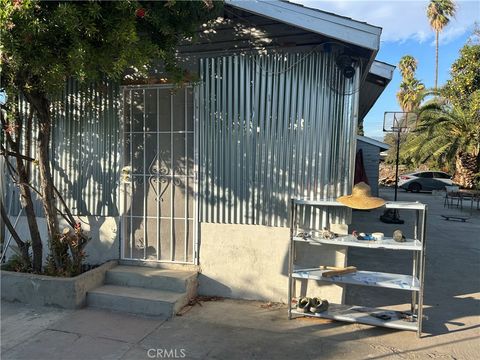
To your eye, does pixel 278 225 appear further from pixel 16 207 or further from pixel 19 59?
pixel 16 207

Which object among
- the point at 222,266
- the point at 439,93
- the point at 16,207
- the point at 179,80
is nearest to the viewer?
the point at 179,80

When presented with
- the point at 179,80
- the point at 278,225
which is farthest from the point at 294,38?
the point at 278,225

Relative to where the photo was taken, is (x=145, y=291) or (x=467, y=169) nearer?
(x=145, y=291)

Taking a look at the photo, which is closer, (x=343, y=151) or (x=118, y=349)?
(x=118, y=349)

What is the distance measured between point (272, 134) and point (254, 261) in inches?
63.6

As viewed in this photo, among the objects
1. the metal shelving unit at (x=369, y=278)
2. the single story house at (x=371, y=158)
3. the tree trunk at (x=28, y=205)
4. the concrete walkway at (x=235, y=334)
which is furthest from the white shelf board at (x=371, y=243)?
the single story house at (x=371, y=158)

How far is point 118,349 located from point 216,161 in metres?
2.46

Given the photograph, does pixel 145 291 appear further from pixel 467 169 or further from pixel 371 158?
pixel 467 169

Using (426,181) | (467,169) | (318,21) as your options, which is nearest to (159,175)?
(318,21)

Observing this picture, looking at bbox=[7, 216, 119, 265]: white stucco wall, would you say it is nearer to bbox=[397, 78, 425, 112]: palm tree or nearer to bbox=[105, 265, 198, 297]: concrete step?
bbox=[105, 265, 198, 297]: concrete step

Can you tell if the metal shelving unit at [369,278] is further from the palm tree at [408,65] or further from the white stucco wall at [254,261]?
the palm tree at [408,65]

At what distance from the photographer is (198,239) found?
17.2 ft

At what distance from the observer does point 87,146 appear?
5.66 metres

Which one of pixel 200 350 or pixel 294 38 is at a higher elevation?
pixel 294 38
